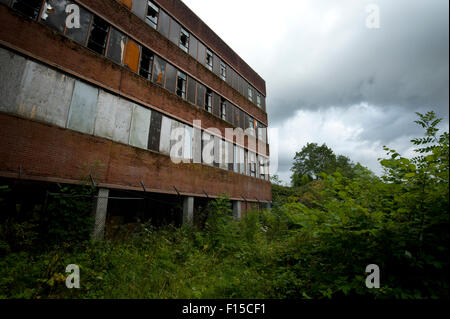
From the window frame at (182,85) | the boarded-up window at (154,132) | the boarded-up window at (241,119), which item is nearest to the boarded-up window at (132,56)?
the boarded-up window at (154,132)

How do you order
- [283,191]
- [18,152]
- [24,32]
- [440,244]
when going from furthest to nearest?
[283,191] → [24,32] → [18,152] → [440,244]

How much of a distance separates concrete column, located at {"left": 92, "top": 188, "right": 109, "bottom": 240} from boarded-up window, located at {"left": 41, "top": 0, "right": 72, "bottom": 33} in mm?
6253

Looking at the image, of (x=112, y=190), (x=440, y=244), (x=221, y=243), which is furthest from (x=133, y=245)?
(x=440, y=244)

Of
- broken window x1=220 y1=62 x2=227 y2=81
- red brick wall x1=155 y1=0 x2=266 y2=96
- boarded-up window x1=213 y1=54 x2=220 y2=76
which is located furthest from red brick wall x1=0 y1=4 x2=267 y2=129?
broken window x1=220 y1=62 x2=227 y2=81

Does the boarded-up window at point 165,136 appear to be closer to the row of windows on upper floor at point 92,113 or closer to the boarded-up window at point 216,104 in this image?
the row of windows on upper floor at point 92,113

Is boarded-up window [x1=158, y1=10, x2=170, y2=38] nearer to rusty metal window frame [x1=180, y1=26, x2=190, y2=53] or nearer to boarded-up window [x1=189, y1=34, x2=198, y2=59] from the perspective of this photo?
rusty metal window frame [x1=180, y1=26, x2=190, y2=53]

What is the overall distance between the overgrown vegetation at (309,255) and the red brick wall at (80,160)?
200 cm

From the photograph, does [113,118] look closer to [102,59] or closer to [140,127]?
[140,127]

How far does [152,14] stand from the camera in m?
11.9

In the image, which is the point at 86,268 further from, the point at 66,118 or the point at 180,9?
the point at 180,9

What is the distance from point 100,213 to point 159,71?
25.1ft

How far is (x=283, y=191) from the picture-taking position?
2670 cm

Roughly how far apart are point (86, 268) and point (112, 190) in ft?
12.8

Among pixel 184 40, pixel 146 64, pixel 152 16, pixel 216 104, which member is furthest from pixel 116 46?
pixel 216 104
